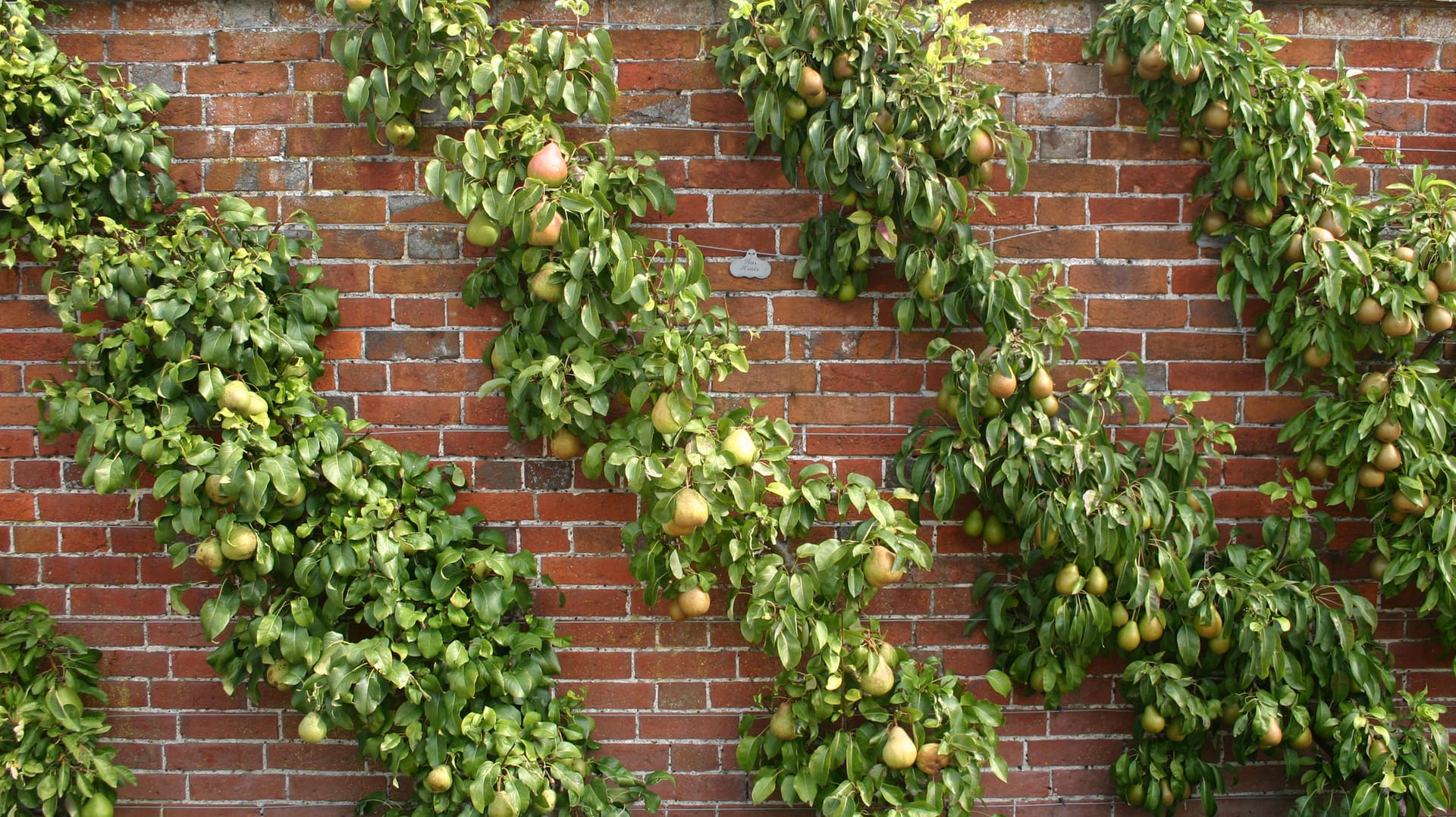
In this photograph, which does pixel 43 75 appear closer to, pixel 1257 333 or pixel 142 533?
pixel 142 533

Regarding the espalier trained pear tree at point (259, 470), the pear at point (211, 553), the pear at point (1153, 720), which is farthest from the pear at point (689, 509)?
the pear at point (1153, 720)

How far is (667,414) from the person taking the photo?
2.35m

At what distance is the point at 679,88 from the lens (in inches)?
100

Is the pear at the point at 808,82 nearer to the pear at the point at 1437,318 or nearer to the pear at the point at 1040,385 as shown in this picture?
the pear at the point at 1040,385

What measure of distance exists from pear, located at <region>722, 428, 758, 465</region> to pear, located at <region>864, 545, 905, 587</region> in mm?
355

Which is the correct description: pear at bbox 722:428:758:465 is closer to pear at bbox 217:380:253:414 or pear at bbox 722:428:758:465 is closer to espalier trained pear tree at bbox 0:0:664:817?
espalier trained pear tree at bbox 0:0:664:817

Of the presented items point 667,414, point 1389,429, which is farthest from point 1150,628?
point 667,414

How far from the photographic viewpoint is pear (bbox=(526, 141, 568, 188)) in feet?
7.66

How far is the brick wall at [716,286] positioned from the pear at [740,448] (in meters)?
0.27

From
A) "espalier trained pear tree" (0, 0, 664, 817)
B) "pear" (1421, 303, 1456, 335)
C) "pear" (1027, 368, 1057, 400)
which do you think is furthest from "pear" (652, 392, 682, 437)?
"pear" (1421, 303, 1456, 335)

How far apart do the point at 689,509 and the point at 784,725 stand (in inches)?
24.7

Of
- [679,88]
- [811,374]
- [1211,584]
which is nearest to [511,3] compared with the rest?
[679,88]

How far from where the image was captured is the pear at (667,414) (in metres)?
2.35

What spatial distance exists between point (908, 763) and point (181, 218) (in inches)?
86.6
